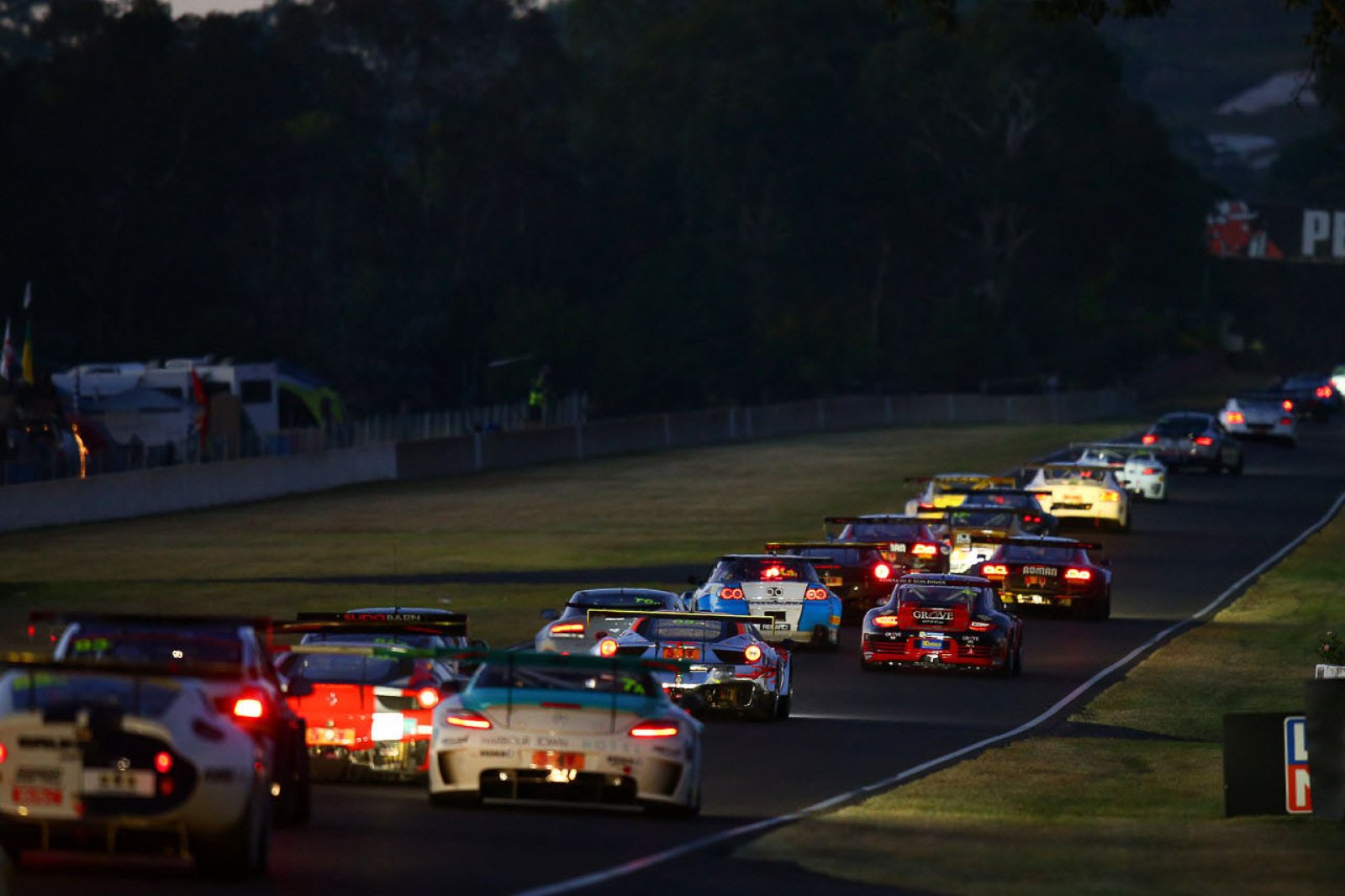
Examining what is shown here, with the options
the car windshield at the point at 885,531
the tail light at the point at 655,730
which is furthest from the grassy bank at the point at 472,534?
the tail light at the point at 655,730

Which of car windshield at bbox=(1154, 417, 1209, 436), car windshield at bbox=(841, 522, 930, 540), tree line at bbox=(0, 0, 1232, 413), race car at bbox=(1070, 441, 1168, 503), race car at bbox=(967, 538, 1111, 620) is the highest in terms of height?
tree line at bbox=(0, 0, 1232, 413)

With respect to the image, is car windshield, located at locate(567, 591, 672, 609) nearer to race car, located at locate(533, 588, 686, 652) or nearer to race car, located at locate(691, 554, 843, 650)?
race car, located at locate(533, 588, 686, 652)

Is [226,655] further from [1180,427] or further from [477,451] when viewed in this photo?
[1180,427]

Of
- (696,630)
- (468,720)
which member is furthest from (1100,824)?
(696,630)

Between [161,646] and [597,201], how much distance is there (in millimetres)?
111965

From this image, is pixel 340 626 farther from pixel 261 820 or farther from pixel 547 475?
pixel 547 475

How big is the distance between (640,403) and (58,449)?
61.8m

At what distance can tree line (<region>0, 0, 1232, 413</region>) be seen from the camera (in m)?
101

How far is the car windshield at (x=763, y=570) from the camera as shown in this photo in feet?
112

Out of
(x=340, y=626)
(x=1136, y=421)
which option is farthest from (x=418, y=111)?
(x=340, y=626)

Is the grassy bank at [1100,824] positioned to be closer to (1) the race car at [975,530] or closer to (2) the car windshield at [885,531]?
(2) the car windshield at [885,531]

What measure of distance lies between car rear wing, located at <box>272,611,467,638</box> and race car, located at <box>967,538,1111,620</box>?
1576 cm

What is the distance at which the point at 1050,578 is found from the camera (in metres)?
39.2

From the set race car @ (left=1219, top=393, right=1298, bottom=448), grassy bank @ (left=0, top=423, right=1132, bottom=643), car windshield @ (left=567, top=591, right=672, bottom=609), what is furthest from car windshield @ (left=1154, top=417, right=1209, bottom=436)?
car windshield @ (left=567, top=591, right=672, bottom=609)
